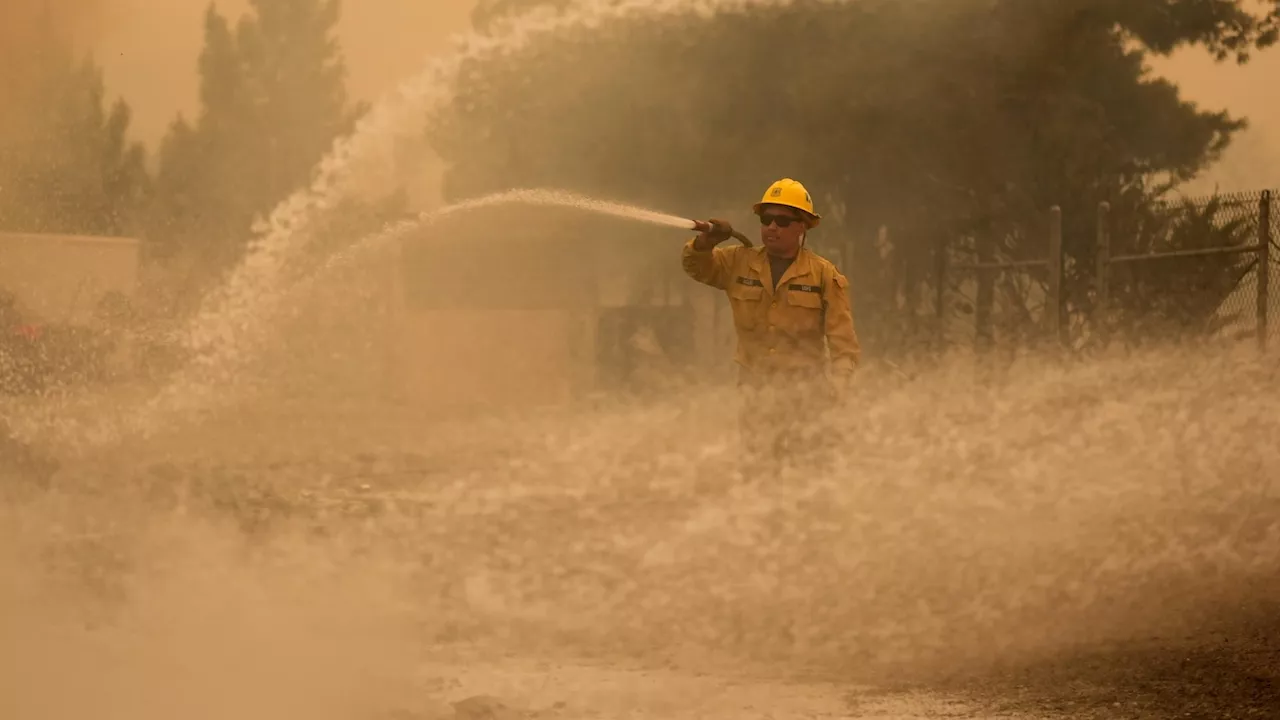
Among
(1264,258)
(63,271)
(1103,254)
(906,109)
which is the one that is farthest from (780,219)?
(63,271)

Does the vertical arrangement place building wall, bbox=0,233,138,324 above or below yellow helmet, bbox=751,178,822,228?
above

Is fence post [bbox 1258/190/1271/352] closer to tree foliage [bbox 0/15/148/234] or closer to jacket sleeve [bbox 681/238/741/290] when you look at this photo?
jacket sleeve [bbox 681/238/741/290]

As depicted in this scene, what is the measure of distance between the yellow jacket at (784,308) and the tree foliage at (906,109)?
11002mm

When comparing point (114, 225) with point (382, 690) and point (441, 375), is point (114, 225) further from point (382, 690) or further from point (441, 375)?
point (382, 690)

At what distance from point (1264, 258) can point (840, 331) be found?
743 cm

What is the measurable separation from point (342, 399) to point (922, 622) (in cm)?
Answer: 1465

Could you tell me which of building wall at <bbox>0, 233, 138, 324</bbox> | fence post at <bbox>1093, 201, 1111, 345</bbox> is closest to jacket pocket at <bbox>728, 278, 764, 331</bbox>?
fence post at <bbox>1093, 201, 1111, 345</bbox>

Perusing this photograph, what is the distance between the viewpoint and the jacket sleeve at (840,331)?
658 cm

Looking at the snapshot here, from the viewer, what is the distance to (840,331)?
6.65m

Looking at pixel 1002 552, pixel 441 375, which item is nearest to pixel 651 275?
pixel 441 375

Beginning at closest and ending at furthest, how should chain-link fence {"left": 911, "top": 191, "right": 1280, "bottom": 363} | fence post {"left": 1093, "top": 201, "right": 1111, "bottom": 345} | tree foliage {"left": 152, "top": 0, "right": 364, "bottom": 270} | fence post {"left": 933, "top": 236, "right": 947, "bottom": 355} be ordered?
fence post {"left": 1093, "top": 201, "right": 1111, "bottom": 345} → chain-link fence {"left": 911, "top": 191, "right": 1280, "bottom": 363} → fence post {"left": 933, "top": 236, "right": 947, "bottom": 355} → tree foliage {"left": 152, "top": 0, "right": 364, "bottom": 270}

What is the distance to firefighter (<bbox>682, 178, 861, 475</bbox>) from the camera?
→ 21.8ft

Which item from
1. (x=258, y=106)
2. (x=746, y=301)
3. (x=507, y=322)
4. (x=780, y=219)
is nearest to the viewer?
(x=780, y=219)

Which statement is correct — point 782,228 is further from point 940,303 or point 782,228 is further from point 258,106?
point 258,106
